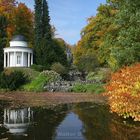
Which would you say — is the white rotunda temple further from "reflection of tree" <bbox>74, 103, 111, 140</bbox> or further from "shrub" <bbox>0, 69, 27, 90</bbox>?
"reflection of tree" <bbox>74, 103, 111, 140</bbox>

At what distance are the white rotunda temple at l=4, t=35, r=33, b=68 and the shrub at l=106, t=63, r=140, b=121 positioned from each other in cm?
4112

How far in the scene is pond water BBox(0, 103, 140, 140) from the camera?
45.3 ft

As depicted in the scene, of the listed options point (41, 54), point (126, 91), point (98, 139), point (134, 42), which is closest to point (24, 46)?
point (41, 54)

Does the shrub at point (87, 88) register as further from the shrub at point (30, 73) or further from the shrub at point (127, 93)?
the shrub at point (127, 93)

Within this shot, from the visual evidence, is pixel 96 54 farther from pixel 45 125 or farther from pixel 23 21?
pixel 45 125

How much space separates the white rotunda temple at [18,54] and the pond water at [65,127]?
128ft

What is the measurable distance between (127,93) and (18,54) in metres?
44.1

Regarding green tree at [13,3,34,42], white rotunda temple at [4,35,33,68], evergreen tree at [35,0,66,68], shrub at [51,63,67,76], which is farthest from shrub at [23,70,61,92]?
green tree at [13,3,34,42]

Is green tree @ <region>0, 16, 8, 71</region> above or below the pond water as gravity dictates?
above

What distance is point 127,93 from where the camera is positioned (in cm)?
1723

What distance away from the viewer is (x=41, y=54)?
197ft

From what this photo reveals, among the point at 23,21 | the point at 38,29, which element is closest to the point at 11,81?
the point at 38,29

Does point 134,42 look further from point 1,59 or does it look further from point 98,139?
point 1,59

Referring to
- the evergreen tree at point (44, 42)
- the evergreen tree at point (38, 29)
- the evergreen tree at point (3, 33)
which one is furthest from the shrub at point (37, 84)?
the evergreen tree at point (3, 33)
